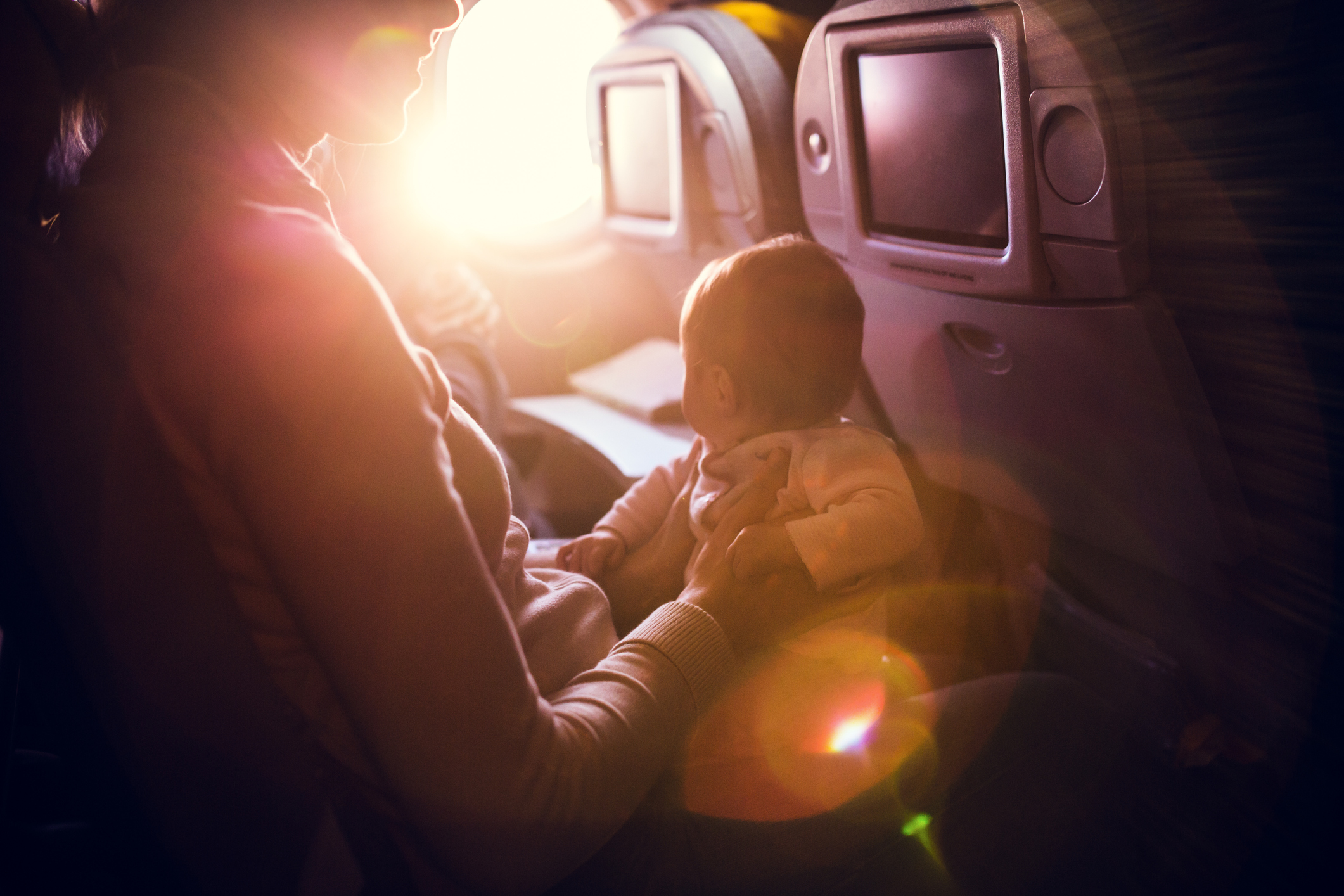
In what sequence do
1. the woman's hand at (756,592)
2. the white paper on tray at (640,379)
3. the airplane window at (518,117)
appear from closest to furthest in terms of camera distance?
the woman's hand at (756,592) < the white paper on tray at (640,379) < the airplane window at (518,117)

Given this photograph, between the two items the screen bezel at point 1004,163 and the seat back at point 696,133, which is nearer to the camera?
the screen bezel at point 1004,163

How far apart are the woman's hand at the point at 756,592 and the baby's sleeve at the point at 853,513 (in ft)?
0.10

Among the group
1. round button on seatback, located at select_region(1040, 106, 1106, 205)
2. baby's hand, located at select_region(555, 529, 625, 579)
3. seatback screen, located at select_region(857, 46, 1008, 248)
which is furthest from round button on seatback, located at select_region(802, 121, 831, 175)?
baby's hand, located at select_region(555, 529, 625, 579)

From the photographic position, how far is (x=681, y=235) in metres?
1.79

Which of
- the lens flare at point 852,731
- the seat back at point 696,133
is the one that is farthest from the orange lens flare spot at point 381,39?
the seat back at point 696,133

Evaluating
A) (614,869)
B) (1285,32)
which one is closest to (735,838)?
(614,869)

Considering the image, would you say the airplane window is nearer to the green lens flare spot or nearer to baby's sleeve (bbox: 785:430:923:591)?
baby's sleeve (bbox: 785:430:923:591)

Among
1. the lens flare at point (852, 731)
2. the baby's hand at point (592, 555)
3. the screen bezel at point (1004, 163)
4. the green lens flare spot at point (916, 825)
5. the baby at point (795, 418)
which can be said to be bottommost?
the green lens flare spot at point (916, 825)

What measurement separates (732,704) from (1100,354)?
0.61 metres

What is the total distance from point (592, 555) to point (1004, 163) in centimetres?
72

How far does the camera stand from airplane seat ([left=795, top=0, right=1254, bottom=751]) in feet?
2.92

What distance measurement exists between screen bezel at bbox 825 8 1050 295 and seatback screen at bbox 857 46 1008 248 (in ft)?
0.04

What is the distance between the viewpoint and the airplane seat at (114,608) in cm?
48

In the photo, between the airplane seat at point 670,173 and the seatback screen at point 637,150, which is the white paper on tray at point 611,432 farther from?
the seatback screen at point 637,150
